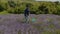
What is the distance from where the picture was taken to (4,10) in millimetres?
19984

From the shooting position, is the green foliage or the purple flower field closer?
the purple flower field

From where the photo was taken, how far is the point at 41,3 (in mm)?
20562

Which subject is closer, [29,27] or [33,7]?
[29,27]

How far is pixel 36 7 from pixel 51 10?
1.52 meters

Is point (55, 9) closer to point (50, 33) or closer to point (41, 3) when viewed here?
point (41, 3)

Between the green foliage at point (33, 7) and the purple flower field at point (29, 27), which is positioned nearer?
the purple flower field at point (29, 27)

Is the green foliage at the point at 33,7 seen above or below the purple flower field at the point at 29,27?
below

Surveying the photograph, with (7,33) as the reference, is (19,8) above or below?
below

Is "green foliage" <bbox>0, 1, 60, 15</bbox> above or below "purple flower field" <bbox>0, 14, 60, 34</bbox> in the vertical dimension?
below

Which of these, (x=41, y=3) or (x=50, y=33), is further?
(x=41, y=3)

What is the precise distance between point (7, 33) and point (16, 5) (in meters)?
10.3

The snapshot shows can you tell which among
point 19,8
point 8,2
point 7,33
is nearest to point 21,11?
point 19,8

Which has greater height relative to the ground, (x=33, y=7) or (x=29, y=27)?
(x=29, y=27)

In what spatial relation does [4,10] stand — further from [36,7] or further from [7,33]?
[7,33]
